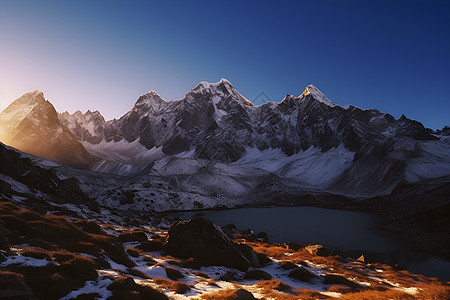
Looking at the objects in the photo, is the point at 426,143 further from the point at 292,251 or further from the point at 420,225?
the point at 292,251

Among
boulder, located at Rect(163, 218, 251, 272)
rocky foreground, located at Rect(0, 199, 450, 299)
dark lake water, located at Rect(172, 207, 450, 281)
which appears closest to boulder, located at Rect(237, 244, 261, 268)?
rocky foreground, located at Rect(0, 199, 450, 299)

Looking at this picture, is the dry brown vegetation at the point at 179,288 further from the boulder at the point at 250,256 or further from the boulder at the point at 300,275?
the boulder at the point at 250,256

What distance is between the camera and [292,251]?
3656cm

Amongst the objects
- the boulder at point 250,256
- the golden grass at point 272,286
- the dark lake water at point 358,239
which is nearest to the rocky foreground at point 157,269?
the golden grass at point 272,286

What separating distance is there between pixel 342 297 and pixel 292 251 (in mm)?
20094

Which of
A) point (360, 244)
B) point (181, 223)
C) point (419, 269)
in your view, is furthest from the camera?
point (360, 244)

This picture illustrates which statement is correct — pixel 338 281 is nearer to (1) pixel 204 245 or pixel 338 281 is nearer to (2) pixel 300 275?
(2) pixel 300 275

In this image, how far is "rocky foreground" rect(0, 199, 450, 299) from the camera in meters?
11.8

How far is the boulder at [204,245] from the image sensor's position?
24828 millimetres

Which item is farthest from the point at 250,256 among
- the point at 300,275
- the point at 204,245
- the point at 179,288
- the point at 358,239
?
the point at 358,239

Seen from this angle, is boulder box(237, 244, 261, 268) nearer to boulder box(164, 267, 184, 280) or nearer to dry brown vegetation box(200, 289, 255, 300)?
boulder box(164, 267, 184, 280)

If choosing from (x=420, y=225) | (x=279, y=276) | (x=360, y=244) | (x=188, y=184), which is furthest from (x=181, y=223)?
(x=188, y=184)

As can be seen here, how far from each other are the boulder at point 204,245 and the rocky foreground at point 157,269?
0.09 metres

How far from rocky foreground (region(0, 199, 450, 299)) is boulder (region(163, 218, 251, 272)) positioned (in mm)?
92
